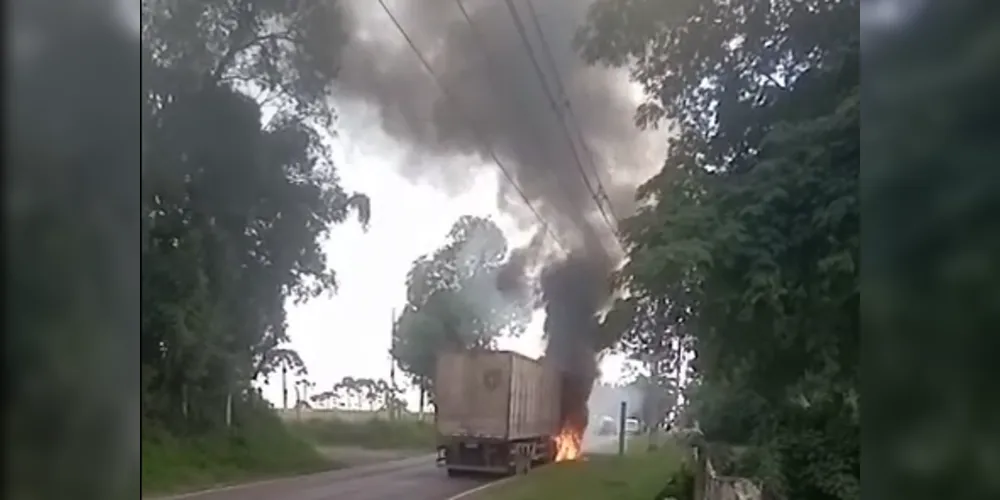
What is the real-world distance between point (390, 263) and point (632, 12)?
69 centimetres

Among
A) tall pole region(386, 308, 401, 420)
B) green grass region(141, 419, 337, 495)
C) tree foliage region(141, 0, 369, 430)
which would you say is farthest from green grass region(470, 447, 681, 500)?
tree foliage region(141, 0, 369, 430)

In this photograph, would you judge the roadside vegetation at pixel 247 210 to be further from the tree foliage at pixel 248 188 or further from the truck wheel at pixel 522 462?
the truck wheel at pixel 522 462

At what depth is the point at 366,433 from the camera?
5.59 ft

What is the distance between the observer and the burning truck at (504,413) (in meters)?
1.68

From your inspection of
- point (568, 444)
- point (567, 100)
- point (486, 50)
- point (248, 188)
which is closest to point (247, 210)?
point (248, 188)

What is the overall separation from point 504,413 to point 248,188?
29.0 inches

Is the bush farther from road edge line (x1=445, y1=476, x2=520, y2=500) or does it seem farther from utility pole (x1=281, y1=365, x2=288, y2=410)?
utility pole (x1=281, y1=365, x2=288, y2=410)

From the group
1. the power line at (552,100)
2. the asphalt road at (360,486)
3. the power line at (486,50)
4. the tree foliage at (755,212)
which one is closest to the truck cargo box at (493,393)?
the asphalt road at (360,486)

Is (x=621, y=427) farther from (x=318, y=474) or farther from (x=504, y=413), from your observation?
(x=318, y=474)

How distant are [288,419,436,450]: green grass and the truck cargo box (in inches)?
2.5

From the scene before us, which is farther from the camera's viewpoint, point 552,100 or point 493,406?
point 493,406

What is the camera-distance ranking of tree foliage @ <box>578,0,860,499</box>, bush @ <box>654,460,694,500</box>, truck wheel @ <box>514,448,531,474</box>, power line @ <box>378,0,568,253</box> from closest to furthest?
tree foliage @ <box>578,0,860,499</box>
bush @ <box>654,460,694,500</box>
power line @ <box>378,0,568,253</box>
truck wheel @ <box>514,448,531,474</box>

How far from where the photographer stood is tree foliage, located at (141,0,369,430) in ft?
5.49

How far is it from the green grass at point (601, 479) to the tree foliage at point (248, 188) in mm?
543
